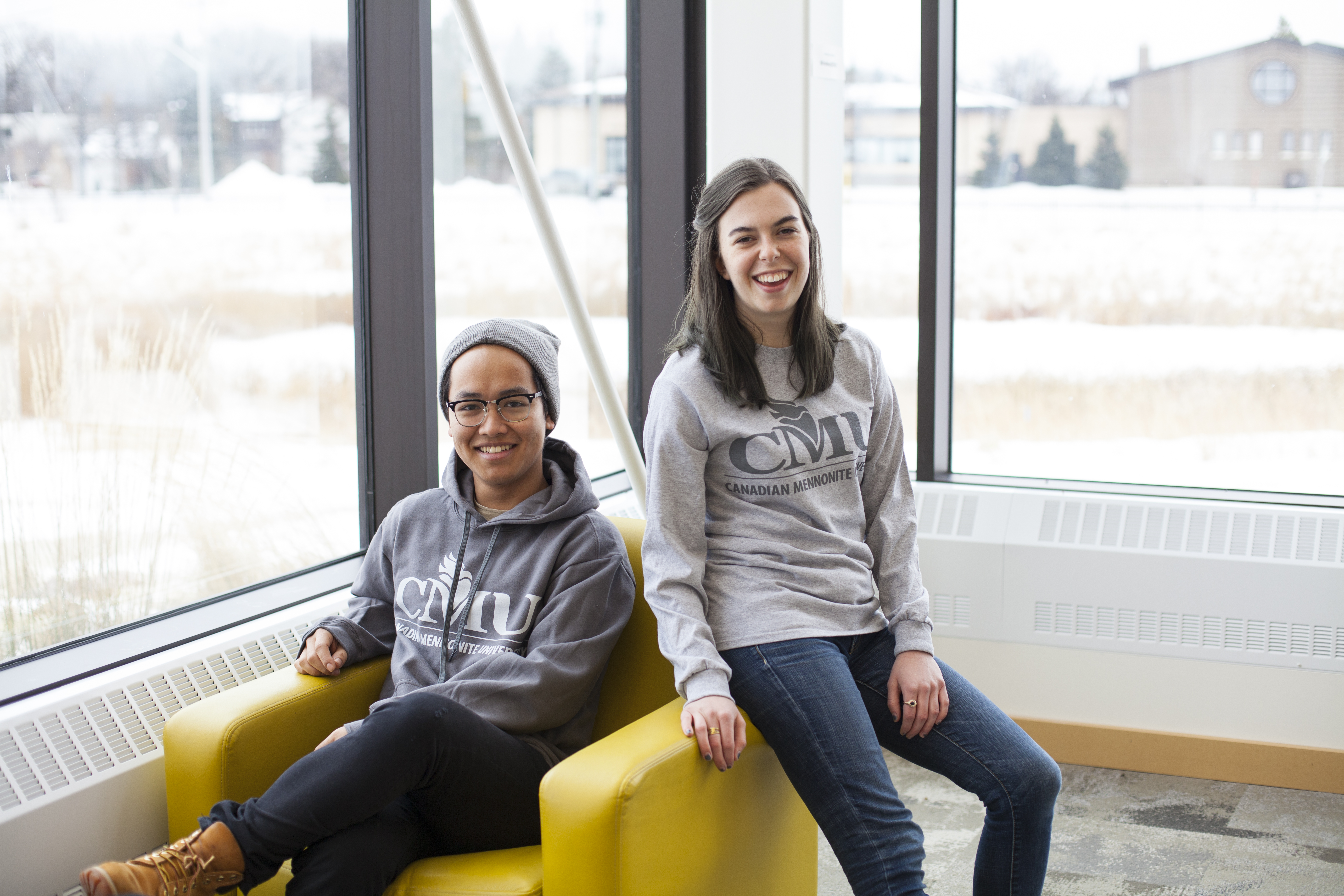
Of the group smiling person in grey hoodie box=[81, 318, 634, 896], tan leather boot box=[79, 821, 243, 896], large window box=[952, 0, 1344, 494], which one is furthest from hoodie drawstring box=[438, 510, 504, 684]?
large window box=[952, 0, 1344, 494]

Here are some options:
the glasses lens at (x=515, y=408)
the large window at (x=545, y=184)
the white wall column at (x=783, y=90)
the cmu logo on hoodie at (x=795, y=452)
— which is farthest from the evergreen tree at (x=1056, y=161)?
the glasses lens at (x=515, y=408)

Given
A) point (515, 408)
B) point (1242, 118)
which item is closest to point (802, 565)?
point (515, 408)

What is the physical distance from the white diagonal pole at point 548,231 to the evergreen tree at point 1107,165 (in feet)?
5.92

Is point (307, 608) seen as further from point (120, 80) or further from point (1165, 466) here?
point (1165, 466)

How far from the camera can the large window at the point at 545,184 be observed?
2.75m

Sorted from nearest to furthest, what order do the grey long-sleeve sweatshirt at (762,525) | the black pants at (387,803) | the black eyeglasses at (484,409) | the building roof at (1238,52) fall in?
the black pants at (387,803) → the grey long-sleeve sweatshirt at (762,525) → the black eyeglasses at (484,409) → the building roof at (1238,52)

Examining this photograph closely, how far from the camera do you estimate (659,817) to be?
1.55 metres

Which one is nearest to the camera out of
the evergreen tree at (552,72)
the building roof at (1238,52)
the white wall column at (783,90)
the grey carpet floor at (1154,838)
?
the grey carpet floor at (1154,838)

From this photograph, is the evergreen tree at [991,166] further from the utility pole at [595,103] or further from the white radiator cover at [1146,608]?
the utility pole at [595,103]

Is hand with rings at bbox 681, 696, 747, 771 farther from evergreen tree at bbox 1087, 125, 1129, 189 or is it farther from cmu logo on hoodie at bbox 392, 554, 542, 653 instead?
evergreen tree at bbox 1087, 125, 1129, 189

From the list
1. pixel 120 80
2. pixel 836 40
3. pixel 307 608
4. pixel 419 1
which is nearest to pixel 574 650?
pixel 307 608

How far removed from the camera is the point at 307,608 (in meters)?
2.29

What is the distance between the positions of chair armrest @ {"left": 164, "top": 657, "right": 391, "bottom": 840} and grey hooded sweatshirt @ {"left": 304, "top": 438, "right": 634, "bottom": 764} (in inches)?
4.6

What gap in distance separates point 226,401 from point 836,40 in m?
2.05
